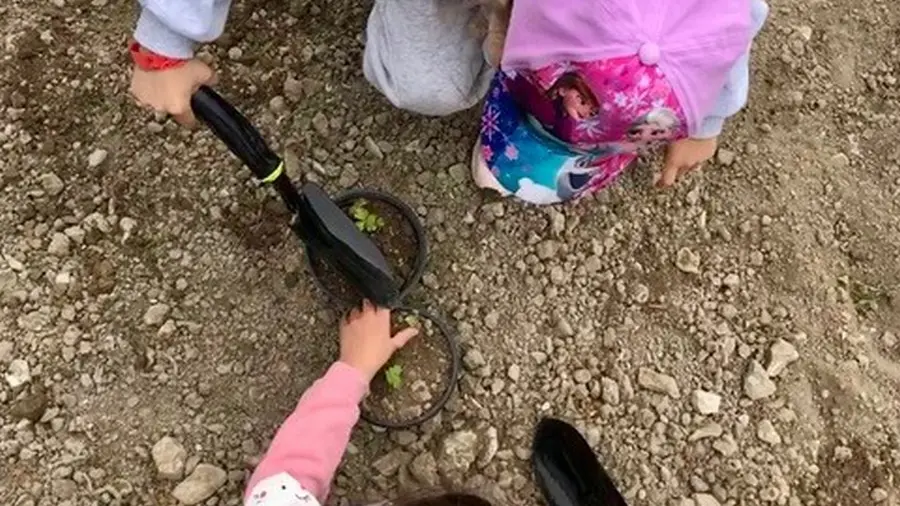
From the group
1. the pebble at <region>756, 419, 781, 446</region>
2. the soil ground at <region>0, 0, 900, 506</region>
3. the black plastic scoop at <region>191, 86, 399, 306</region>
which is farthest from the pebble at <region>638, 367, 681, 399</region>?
the black plastic scoop at <region>191, 86, 399, 306</region>

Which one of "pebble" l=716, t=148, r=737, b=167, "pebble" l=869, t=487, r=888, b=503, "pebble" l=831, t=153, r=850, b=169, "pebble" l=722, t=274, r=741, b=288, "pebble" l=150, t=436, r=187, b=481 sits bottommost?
"pebble" l=869, t=487, r=888, b=503

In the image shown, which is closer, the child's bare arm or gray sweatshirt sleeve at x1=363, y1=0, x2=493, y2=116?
the child's bare arm

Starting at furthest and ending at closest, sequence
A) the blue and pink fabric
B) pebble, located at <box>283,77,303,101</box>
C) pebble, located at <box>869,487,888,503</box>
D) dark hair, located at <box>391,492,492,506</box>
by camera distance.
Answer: pebble, located at <box>283,77,303,101</box>
pebble, located at <box>869,487,888,503</box>
dark hair, located at <box>391,492,492,506</box>
the blue and pink fabric

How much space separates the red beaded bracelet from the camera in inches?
53.0

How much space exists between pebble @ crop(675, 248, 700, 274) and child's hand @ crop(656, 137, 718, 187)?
98 millimetres

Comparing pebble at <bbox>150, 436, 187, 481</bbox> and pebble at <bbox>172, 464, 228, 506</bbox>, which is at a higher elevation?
pebble at <bbox>150, 436, 187, 481</bbox>

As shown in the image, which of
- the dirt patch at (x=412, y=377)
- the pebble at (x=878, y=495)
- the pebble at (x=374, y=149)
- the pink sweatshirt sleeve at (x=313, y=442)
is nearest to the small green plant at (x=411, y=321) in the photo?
the dirt patch at (x=412, y=377)

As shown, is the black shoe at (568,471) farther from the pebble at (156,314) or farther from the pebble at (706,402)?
the pebble at (156,314)

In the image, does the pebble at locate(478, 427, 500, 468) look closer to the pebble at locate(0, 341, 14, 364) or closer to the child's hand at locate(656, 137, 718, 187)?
the child's hand at locate(656, 137, 718, 187)

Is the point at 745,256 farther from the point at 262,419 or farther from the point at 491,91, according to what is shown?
the point at 262,419

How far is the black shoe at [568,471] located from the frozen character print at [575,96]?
1.40 feet

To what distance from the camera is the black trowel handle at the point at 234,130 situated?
4.41ft

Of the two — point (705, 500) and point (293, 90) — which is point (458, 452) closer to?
point (705, 500)

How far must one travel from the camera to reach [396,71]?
156cm
